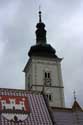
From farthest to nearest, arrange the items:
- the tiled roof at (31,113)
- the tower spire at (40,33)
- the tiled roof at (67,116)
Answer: the tower spire at (40,33)
the tiled roof at (67,116)
the tiled roof at (31,113)

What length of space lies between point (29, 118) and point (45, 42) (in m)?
41.2

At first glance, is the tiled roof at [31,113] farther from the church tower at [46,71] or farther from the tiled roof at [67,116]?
the church tower at [46,71]

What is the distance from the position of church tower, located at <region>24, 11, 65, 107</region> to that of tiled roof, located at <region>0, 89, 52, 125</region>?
30728 mm

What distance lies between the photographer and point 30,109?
39594 millimetres

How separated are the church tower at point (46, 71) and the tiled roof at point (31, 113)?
3073 cm

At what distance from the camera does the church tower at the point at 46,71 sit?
73.4m

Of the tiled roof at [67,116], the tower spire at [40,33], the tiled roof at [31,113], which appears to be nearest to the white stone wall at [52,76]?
the tower spire at [40,33]

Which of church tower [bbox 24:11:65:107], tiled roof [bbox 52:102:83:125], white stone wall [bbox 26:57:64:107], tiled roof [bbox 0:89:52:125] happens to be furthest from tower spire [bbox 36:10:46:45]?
tiled roof [bbox 0:89:52:125]

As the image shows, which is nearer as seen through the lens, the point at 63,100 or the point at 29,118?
the point at 29,118

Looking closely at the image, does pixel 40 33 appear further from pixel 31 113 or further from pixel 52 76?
pixel 31 113

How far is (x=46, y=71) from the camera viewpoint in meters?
75.7

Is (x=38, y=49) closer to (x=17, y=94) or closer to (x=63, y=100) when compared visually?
(x=63, y=100)

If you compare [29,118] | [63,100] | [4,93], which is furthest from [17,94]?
[63,100]

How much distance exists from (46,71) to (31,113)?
36892 mm
